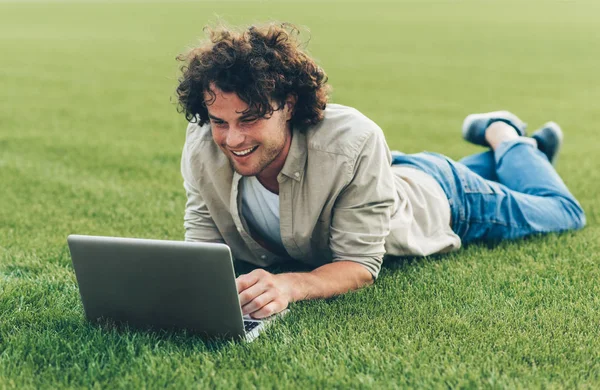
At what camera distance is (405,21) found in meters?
32.0

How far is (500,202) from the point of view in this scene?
4691mm

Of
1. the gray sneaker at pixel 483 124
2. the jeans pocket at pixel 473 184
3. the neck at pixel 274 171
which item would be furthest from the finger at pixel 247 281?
the gray sneaker at pixel 483 124

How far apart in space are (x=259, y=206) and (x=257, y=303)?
2.67 feet

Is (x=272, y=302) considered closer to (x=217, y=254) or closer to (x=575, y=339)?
(x=217, y=254)

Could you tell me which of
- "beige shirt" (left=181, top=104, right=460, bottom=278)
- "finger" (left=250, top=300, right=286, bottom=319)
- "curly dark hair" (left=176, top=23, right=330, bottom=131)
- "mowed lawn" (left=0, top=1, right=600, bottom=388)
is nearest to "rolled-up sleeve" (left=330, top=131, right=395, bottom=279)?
"beige shirt" (left=181, top=104, right=460, bottom=278)

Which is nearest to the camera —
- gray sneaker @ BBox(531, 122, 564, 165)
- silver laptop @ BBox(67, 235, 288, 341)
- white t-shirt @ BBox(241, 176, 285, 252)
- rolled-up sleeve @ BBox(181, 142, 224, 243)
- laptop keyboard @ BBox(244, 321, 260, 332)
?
silver laptop @ BBox(67, 235, 288, 341)

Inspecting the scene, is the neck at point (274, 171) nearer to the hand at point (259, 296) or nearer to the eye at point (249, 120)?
the eye at point (249, 120)

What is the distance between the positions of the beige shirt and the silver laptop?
0.70m

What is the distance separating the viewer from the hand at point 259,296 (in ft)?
10.5

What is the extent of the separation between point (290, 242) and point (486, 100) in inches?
398

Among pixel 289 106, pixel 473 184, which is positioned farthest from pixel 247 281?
pixel 473 184

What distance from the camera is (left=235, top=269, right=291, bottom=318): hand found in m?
3.20

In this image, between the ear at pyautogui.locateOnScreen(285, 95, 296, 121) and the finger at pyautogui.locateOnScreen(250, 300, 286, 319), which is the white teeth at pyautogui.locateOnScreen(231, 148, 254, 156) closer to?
the ear at pyautogui.locateOnScreen(285, 95, 296, 121)

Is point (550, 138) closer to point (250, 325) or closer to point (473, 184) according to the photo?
point (473, 184)
